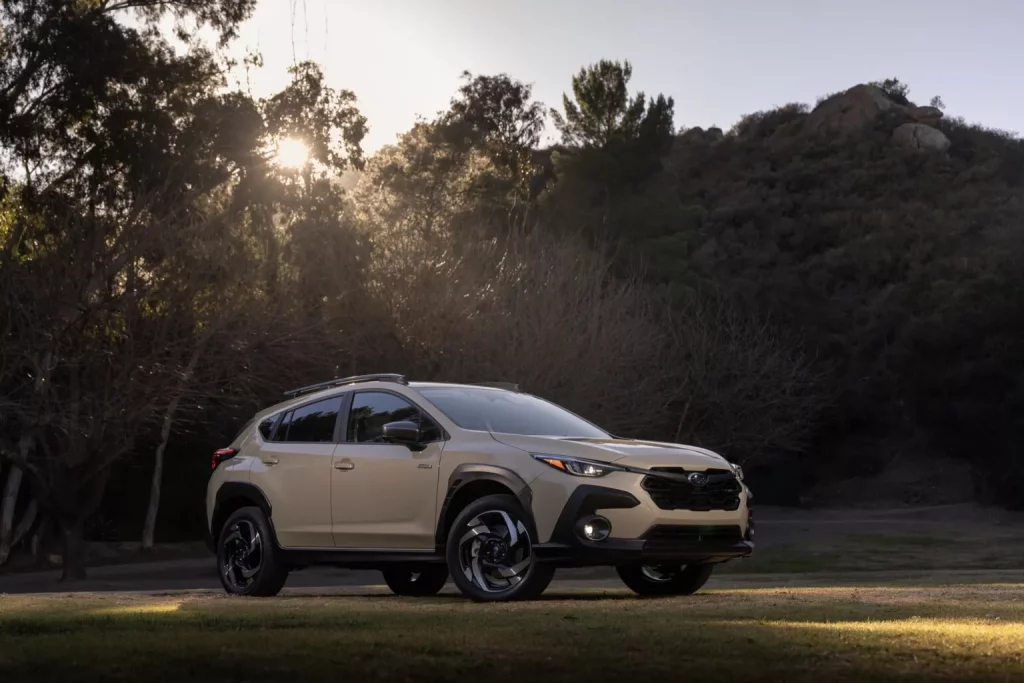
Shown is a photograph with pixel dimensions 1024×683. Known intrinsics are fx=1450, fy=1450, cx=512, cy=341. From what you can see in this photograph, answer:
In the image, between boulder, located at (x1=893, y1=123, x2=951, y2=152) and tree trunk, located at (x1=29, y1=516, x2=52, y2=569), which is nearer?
tree trunk, located at (x1=29, y1=516, x2=52, y2=569)

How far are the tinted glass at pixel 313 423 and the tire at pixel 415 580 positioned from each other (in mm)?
1786

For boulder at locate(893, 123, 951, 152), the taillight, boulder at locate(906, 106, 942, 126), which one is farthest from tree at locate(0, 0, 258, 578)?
boulder at locate(906, 106, 942, 126)

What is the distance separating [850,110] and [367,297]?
72.4 metres

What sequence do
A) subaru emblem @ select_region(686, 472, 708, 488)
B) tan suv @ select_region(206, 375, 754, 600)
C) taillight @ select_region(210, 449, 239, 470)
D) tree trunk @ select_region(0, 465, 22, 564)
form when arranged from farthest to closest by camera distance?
tree trunk @ select_region(0, 465, 22, 564) < taillight @ select_region(210, 449, 239, 470) < subaru emblem @ select_region(686, 472, 708, 488) < tan suv @ select_region(206, 375, 754, 600)

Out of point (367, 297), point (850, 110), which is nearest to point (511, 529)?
point (367, 297)

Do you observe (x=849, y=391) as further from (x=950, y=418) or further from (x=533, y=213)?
(x=533, y=213)

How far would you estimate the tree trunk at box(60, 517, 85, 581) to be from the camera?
27000mm

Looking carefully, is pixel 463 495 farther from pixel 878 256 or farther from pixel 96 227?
pixel 878 256

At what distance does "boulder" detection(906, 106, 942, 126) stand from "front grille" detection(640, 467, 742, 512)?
90.0 meters

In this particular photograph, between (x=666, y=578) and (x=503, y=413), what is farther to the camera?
(x=666, y=578)

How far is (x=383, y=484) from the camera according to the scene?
11.6 m

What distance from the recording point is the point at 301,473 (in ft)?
40.4

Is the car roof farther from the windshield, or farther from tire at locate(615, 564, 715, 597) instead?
tire at locate(615, 564, 715, 597)

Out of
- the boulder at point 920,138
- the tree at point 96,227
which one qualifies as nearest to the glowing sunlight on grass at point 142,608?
the tree at point 96,227
